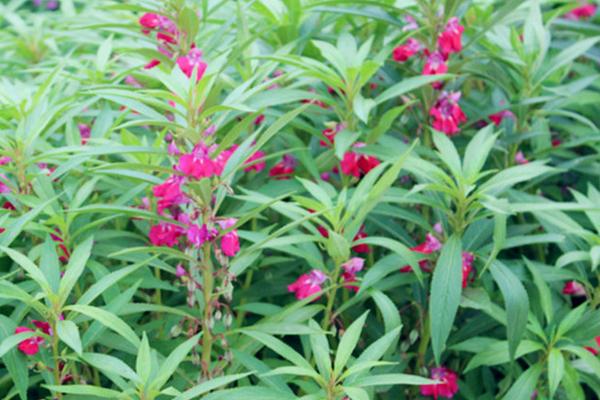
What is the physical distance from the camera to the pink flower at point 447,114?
2263mm

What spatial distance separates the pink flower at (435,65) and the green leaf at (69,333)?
1.19 m

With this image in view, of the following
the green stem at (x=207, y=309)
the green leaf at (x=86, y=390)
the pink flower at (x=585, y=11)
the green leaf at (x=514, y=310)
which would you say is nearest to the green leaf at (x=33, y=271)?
the green leaf at (x=86, y=390)

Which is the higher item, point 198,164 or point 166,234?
point 198,164

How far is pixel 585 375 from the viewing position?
7.03 feet

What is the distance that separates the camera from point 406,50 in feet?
7.56

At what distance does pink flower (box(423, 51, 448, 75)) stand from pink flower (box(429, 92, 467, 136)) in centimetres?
8

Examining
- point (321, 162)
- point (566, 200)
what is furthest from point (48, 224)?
point (566, 200)

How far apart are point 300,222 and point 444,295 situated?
1.41ft

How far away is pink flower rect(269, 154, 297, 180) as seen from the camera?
93.4 inches

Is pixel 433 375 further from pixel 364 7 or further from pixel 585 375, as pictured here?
pixel 364 7

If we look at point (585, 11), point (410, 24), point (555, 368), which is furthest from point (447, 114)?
point (585, 11)

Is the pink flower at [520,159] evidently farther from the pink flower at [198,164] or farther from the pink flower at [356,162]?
the pink flower at [198,164]

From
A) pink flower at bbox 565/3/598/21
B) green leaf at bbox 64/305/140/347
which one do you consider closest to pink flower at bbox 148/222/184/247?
green leaf at bbox 64/305/140/347

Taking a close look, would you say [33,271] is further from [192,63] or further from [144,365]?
[192,63]
